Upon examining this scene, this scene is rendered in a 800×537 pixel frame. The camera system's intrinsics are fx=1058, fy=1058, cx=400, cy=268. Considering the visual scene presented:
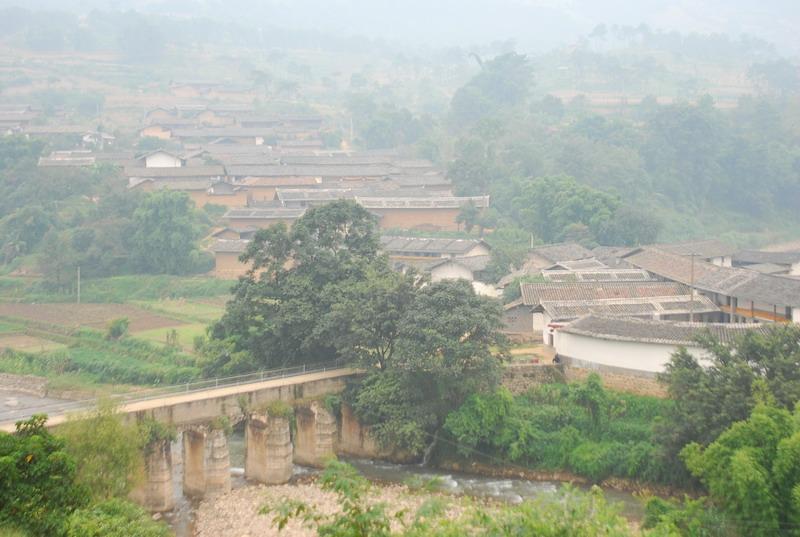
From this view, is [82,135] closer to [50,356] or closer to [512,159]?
[512,159]

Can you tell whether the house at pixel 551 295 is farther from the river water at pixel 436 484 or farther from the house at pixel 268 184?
the house at pixel 268 184

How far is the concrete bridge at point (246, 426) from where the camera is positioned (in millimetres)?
23484

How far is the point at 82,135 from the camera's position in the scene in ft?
240

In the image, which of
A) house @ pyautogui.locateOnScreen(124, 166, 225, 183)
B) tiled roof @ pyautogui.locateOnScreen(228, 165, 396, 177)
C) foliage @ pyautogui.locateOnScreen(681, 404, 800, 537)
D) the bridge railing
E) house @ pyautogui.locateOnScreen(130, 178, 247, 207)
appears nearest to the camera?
foliage @ pyautogui.locateOnScreen(681, 404, 800, 537)

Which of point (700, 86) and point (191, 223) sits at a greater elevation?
point (700, 86)

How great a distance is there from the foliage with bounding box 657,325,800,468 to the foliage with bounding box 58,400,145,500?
38.7ft

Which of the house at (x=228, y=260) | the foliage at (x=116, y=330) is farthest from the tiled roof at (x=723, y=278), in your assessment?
the foliage at (x=116, y=330)

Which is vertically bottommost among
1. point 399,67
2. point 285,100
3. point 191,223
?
point 191,223

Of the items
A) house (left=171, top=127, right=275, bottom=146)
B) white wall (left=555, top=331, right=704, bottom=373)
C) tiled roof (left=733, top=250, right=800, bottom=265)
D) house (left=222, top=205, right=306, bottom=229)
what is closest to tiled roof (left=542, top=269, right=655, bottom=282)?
tiled roof (left=733, top=250, right=800, bottom=265)

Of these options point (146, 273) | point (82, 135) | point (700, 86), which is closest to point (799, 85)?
point (700, 86)

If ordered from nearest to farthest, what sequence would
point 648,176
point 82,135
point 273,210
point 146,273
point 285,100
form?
point 146,273
point 273,210
point 648,176
point 82,135
point 285,100

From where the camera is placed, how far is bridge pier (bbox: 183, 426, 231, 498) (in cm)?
2434

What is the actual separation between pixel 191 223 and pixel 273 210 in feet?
17.1

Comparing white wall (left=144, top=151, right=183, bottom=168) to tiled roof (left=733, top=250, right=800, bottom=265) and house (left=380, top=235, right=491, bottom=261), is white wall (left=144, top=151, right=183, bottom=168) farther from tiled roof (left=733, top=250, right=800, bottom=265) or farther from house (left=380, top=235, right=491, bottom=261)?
tiled roof (left=733, top=250, right=800, bottom=265)
